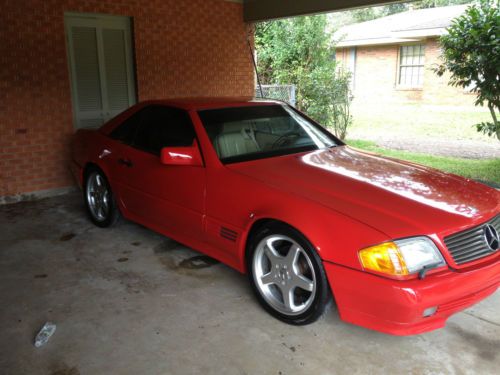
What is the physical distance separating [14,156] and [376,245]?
5.51 meters

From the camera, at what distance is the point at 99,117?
7.20 m

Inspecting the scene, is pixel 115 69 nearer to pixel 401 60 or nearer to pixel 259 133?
pixel 259 133

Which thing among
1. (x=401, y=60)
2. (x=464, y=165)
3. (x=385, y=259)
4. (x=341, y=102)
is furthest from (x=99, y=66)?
(x=401, y=60)

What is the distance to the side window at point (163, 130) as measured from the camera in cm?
401

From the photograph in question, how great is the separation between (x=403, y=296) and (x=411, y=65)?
1844 centimetres

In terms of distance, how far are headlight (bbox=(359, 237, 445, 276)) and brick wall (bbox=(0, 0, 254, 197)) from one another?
5.44 metres

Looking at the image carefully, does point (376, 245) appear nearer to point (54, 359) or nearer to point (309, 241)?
point (309, 241)

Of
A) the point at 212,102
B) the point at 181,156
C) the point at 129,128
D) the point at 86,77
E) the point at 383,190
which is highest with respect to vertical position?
the point at 86,77

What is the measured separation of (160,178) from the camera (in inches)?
161

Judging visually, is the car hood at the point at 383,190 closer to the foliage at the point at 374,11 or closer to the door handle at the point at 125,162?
the door handle at the point at 125,162

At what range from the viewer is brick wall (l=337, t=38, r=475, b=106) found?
1773 centimetres

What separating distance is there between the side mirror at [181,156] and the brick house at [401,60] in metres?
15.5

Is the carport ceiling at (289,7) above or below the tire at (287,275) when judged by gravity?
above

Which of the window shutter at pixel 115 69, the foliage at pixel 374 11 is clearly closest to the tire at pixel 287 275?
the window shutter at pixel 115 69
